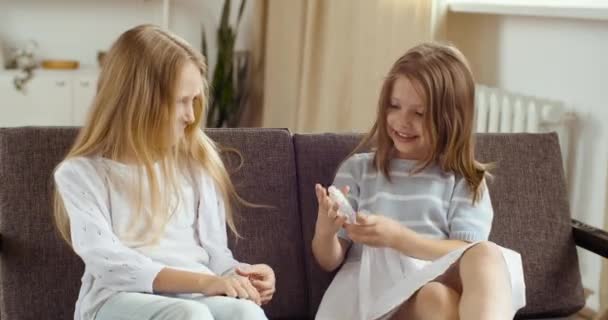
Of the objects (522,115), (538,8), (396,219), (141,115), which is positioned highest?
(538,8)

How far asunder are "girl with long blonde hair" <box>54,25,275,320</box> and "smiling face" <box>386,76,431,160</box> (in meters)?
0.40

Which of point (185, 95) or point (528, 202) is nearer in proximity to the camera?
point (185, 95)

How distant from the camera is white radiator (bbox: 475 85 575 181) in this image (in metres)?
3.17

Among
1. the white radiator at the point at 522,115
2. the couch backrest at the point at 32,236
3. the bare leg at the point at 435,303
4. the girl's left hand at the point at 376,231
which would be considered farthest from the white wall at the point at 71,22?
the bare leg at the point at 435,303

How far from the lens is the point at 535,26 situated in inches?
133

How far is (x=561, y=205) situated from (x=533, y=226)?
0.10m

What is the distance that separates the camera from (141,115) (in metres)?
1.95

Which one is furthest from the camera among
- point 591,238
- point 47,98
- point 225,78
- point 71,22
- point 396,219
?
point 225,78

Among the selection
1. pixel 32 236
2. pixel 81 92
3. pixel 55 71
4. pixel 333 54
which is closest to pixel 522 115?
pixel 333 54

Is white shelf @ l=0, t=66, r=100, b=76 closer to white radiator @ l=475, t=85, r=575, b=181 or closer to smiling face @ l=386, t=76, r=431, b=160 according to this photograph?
white radiator @ l=475, t=85, r=575, b=181

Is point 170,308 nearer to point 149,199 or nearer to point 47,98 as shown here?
point 149,199

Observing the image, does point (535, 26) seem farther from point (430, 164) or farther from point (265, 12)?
point (265, 12)

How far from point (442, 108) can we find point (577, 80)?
4.08 feet

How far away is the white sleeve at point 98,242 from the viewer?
1.84 metres
